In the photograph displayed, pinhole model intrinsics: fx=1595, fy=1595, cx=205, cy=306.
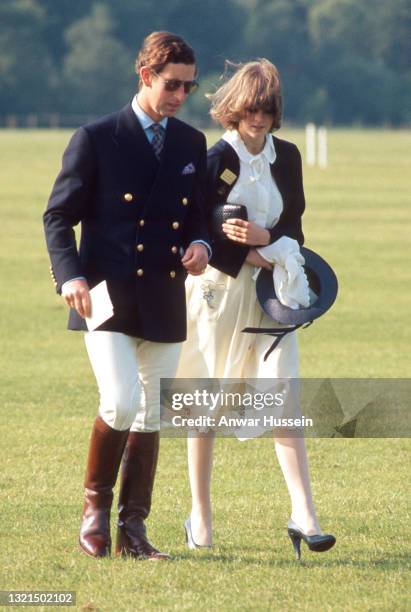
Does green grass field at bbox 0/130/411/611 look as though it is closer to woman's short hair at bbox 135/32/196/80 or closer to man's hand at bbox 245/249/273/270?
man's hand at bbox 245/249/273/270

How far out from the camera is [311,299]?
655 centimetres

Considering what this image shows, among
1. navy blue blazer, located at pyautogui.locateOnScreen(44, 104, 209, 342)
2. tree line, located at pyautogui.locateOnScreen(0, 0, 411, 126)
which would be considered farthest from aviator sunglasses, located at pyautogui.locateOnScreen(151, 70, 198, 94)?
tree line, located at pyautogui.locateOnScreen(0, 0, 411, 126)

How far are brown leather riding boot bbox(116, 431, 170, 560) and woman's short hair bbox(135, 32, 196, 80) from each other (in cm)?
146

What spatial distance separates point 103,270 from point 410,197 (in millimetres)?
30228

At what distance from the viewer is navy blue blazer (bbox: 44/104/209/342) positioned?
6.02 m

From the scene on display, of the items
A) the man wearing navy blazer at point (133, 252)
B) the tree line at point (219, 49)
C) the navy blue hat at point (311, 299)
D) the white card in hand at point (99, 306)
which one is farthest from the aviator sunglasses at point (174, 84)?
the tree line at point (219, 49)

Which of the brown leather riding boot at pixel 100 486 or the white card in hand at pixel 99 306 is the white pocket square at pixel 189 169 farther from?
the brown leather riding boot at pixel 100 486

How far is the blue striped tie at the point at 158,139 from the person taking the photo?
20.3 feet

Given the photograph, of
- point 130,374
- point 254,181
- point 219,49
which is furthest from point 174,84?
point 219,49

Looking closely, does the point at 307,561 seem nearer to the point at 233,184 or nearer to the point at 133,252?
the point at 133,252

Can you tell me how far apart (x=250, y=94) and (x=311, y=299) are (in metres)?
0.91

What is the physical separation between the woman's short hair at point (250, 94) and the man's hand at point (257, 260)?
0.51m

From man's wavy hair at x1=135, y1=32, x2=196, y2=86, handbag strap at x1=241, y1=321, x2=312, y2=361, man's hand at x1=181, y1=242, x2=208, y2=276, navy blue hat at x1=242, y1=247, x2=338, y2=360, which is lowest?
handbag strap at x1=241, y1=321, x2=312, y2=361

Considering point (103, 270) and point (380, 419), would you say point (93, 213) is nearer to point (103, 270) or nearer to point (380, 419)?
point (103, 270)
